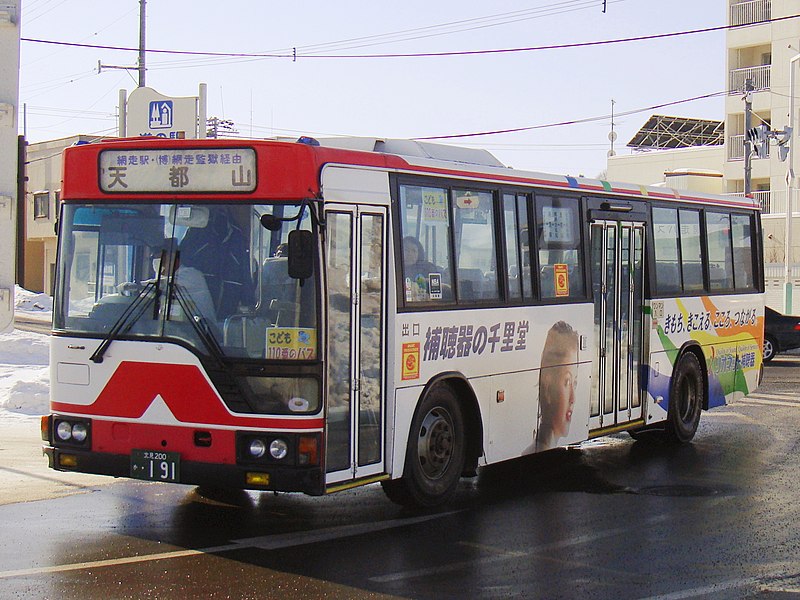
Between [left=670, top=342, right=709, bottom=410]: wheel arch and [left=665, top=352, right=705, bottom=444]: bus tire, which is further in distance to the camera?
Result: [left=670, top=342, right=709, bottom=410]: wheel arch

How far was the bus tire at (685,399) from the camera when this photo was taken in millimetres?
13883

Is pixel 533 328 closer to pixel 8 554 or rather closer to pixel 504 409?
pixel 504 409

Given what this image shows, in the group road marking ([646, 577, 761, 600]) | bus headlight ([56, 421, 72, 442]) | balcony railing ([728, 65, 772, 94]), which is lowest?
road marking ([646, 577, 761, 600])

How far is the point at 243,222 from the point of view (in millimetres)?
8375

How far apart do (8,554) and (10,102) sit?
695 cm

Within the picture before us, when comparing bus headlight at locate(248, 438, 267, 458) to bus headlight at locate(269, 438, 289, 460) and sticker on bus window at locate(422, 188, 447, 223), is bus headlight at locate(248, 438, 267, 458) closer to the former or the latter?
bus headlight at locate(269, 438, 289, 460)

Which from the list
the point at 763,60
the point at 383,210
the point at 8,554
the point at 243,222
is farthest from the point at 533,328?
the point at 763,60

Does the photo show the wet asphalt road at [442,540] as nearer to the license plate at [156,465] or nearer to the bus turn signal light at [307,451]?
the license plate at [156,465]

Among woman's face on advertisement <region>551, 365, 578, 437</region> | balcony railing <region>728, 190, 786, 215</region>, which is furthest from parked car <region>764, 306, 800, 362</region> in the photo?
balcony railing <region>728, 190, 786, 215</region>

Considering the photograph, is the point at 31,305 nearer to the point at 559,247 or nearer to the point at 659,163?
the point at 659,163

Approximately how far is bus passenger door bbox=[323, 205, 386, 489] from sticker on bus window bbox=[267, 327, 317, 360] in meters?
0.14

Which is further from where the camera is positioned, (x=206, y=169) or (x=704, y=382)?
(x=704, y=382)

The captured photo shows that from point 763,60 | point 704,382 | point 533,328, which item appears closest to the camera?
point 533,328

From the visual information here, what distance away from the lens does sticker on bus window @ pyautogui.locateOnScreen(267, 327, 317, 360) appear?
8.23 meters
